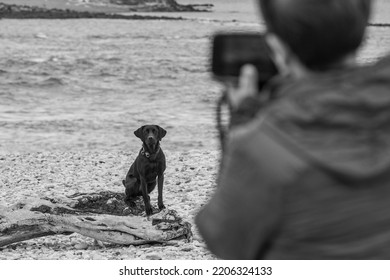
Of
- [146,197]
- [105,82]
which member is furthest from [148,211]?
[105,82]

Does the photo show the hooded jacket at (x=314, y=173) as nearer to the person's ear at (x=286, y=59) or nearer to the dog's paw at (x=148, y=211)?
the person's ear at (x=286, y=59)

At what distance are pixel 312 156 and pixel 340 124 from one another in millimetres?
45

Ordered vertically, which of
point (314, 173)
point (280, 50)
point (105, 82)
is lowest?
point (105, 82)

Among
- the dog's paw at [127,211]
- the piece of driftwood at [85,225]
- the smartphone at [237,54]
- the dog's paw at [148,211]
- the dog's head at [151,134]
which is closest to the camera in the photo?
the smartphone at [237,54]

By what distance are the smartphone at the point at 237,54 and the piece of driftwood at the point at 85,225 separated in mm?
3511

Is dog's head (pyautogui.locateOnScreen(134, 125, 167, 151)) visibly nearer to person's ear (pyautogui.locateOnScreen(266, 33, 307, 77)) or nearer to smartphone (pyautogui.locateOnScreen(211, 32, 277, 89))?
smartphone (pyautogui.locateOnScreen(211, 32, 277, 89))

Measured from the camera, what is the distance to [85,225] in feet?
15.1

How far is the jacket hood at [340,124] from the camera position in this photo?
751 mm

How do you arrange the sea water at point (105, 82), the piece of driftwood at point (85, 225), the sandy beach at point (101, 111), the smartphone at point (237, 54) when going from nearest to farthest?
the smartphone at point (237, 54) < the piece of driftwood at point (85, 225) < the sandy beach at point (101, 111) < the sea water at point (105, 82)

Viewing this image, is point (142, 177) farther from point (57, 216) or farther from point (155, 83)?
point (155, 83)

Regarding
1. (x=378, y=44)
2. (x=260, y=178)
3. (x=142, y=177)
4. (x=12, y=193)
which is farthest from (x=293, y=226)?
(x=378, y=44)

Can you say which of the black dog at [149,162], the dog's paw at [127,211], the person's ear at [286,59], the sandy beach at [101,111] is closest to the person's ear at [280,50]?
the person's ear at [286,59]

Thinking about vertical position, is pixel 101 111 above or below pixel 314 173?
below

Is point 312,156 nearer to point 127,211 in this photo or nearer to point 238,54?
point 238,54
